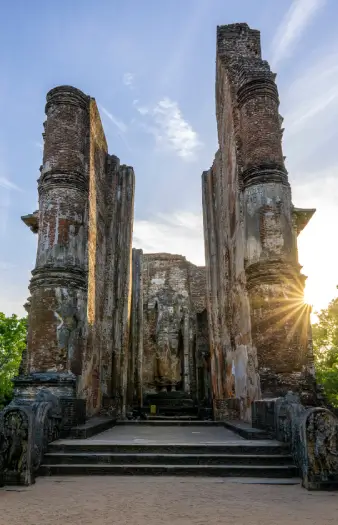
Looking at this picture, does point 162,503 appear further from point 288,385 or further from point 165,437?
point 288,385

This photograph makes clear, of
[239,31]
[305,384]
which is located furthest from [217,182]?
[305,384]

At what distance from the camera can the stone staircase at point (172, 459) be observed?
172 inches

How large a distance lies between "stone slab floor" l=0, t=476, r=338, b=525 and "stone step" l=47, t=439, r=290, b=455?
598 millimetres

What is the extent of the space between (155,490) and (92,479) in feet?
2.74

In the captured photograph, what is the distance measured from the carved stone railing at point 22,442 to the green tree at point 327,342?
729 inches

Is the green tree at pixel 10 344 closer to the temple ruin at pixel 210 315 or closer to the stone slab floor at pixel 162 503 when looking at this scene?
the temple ruin at pixel 210 315

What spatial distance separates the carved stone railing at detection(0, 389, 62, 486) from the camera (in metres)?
4.08

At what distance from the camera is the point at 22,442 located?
14.0 ft

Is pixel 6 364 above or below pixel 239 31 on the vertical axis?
below

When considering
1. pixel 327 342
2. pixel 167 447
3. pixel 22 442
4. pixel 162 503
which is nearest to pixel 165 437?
pixel 167 447

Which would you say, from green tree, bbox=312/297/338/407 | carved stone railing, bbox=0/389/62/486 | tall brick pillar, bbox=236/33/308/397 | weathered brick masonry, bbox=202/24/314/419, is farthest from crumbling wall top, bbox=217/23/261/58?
green tree, bbox=312/297/338/407

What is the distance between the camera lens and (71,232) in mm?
7582

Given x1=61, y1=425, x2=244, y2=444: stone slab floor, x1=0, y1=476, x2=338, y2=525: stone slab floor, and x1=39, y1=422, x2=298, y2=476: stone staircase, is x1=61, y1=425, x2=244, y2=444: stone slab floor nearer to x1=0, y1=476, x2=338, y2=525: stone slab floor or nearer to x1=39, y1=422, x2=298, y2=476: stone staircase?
x1=39, y1=422, x2=298, y2=476: stone staircase

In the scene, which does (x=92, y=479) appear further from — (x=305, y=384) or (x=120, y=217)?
(x=120, y=217)
